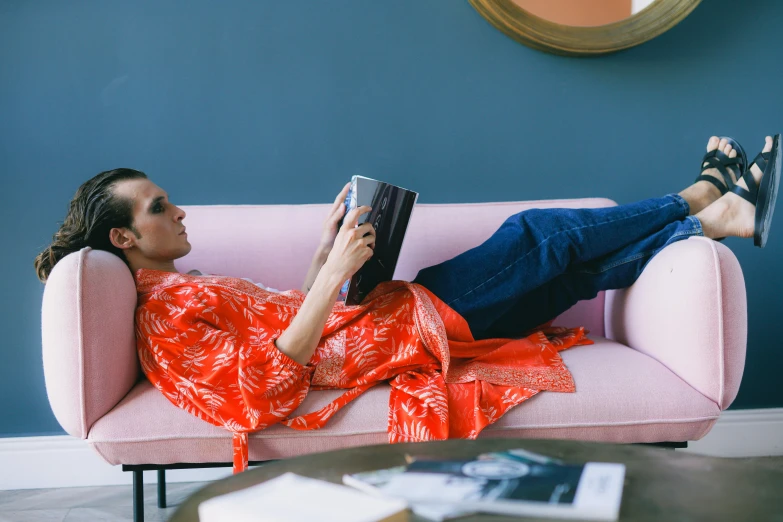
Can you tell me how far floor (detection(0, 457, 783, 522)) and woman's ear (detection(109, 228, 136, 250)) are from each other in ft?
2.08

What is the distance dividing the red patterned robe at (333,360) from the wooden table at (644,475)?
0.48 meters

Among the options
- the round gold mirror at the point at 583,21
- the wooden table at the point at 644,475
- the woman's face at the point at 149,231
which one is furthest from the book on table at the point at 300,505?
the round gold mirror at the point at 583,21

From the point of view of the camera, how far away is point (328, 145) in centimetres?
205

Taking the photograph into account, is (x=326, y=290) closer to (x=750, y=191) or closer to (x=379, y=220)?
(x=379, y=220)

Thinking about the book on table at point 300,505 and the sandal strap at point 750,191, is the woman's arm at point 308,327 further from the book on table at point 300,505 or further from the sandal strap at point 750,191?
the sandal strap at point 750,191

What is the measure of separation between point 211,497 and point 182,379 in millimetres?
697

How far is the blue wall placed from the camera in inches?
77.4

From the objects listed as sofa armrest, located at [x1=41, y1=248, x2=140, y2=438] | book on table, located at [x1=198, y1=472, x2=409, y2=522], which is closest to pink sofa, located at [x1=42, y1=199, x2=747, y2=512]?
sofa armrest, located at [x1=41, y1=248, x2=140, y2=438]

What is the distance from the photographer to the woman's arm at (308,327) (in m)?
1.33

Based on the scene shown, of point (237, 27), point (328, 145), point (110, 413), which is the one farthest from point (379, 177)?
point (110, 413)

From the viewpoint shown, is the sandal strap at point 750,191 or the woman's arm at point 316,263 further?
the woman's arm at point 316,263

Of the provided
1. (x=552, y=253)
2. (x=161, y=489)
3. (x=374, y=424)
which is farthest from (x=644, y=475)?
(x=161, y=489)

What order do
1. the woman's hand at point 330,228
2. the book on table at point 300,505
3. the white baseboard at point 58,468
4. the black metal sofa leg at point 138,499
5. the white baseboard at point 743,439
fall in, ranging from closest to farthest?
the book on table at point 300,505
the black metal sofa leg at point 138,499
the woman's hand at point 330,228
the white baseboard at point 58,468
the white baseboard at point 743,439

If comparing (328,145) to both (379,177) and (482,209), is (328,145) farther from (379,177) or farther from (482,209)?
(482,209)
